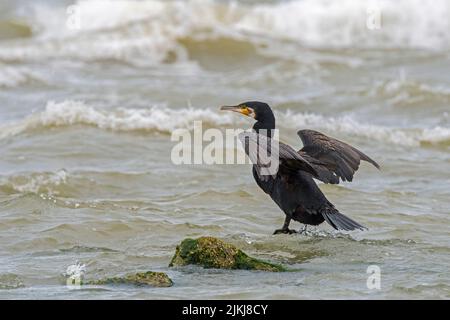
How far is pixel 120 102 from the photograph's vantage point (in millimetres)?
15766

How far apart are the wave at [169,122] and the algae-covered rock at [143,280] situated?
657 centimetres

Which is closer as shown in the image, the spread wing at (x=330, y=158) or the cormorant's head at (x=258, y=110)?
the spread wing at (x=330, y=158)

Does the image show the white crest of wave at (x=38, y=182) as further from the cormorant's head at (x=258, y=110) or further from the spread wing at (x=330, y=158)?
the spread wing at (x=330, y=158)

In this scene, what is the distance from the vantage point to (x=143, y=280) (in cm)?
681

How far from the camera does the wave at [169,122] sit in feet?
44.4

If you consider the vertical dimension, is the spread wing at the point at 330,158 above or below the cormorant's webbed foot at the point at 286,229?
above

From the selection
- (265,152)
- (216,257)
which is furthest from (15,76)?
(216,257)

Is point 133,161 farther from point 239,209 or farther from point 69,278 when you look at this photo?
point 69,278

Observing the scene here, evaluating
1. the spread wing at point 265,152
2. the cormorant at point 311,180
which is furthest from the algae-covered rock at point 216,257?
the cormorant at point 311,180

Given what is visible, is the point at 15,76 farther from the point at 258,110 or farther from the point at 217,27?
the point at 258,110

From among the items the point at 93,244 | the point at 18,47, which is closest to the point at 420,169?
the point at 93,244

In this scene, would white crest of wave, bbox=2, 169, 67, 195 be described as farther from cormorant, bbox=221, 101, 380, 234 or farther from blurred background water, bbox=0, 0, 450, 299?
cormorant, bbox=221, 101, 380, 234

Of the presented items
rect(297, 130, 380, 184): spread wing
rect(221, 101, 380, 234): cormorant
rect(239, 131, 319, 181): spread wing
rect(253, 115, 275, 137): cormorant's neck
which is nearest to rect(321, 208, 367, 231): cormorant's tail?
rect(221, 101, 380, 234): cormorant

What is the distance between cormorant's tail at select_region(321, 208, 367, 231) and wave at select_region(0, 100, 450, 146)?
524cm
